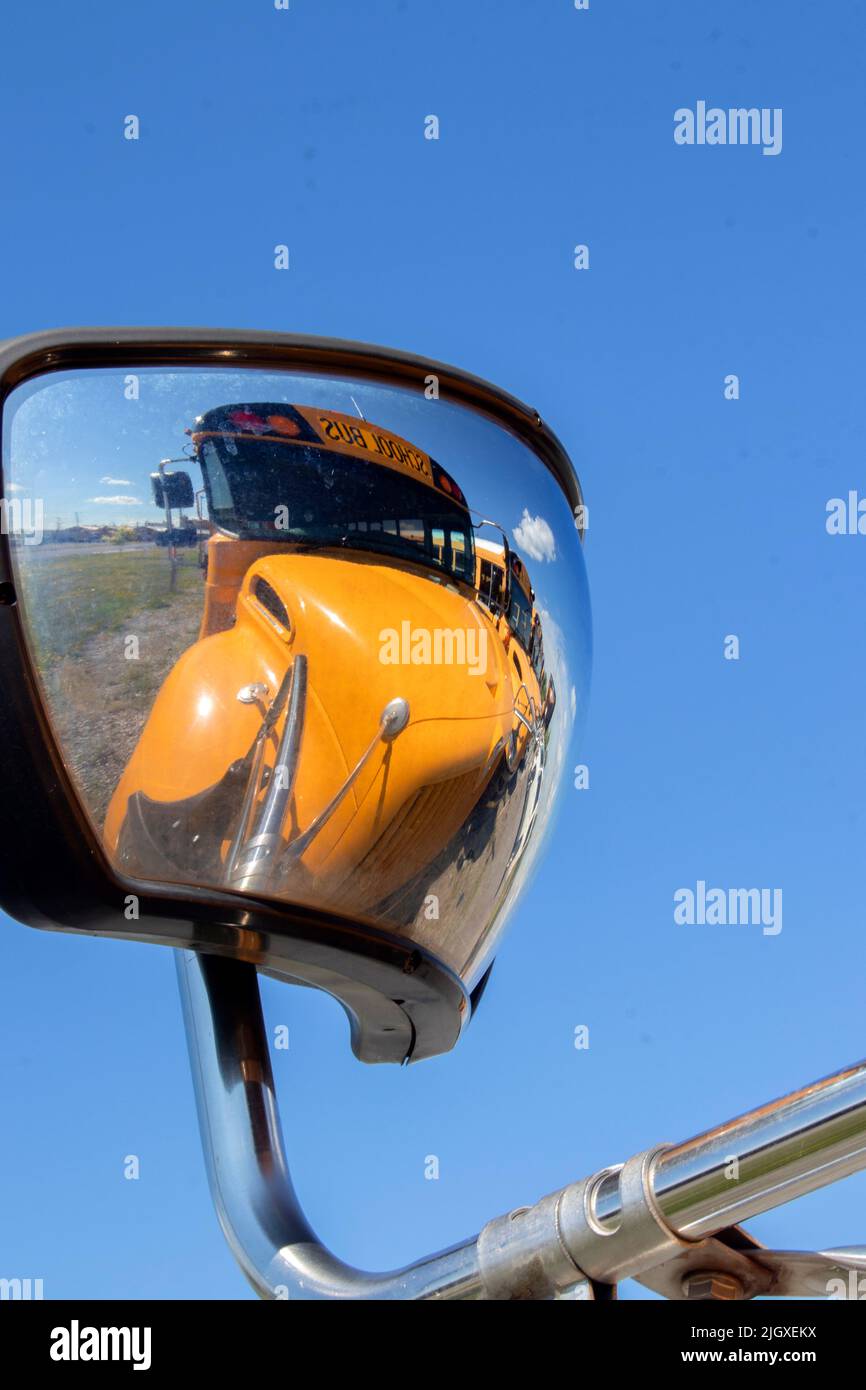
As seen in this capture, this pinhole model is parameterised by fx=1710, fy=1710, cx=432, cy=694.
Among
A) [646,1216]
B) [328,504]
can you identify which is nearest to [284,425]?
[328,504]

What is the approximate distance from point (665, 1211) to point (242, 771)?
1.32m

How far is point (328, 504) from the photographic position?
11.7 feet

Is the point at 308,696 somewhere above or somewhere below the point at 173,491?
below

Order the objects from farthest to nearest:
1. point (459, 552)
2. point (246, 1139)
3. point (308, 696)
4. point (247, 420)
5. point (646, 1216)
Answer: point (246, 1139)
point (459, 552)
point (247, 420)
point (308, 696)
point (646, 1216)

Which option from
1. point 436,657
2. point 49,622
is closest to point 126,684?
point 49,622

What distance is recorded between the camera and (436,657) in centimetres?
347

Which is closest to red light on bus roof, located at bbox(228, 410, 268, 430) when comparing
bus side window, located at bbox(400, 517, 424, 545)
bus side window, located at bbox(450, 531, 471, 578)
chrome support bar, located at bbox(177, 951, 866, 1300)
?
bus side window, located at bbox(400, 517, 424, 545)

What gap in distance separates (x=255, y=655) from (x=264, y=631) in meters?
0.05

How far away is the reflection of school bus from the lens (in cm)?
340

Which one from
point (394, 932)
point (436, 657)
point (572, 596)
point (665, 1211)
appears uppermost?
point (572, 596)

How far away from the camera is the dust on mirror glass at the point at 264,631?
11.0ft

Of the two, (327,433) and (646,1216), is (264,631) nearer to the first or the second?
(327,433)
